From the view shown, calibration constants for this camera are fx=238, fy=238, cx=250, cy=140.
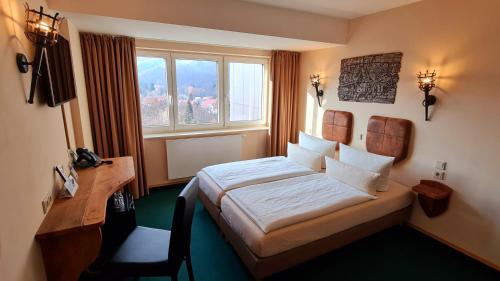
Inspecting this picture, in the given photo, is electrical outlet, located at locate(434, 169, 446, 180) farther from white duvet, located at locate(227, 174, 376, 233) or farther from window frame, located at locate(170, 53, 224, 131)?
window frame, located at locate(170, 53, 224, 131)

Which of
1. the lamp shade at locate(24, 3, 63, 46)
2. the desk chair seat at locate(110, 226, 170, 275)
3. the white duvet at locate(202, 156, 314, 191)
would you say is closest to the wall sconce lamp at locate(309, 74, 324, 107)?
the white duvet at locate(202, 156, 314, 191)

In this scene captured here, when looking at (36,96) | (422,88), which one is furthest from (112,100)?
(422,88)

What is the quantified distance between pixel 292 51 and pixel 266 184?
2.59 m

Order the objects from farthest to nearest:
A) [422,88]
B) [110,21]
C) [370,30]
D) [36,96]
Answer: [370,30], [422,88], [110,21], [36,96]

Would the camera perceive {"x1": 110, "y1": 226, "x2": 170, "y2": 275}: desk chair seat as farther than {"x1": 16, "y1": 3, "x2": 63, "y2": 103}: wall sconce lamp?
Yes

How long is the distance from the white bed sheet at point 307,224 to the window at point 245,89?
2141 mm

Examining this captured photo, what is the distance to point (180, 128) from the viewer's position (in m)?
3.81

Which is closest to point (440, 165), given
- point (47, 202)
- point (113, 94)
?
point (47, 202)

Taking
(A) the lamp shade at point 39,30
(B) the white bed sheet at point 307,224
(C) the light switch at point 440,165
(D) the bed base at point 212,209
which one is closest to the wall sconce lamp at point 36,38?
(A) the lamp shade at point 39,30

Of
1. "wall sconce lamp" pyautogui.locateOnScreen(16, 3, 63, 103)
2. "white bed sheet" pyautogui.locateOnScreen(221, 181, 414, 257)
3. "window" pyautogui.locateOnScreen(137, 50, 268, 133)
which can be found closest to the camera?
"wall sconce lamp" pyautogui.locateOnScreen(16, 3, 63, 103)

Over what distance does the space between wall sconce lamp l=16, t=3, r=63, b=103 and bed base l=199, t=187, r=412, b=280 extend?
1.76 meters

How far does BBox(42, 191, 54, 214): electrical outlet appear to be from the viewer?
143cm

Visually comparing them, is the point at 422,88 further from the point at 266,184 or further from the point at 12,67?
the point at 12,67

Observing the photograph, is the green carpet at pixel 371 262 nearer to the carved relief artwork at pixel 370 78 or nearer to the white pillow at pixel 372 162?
the white pillow at pixel 372 162
